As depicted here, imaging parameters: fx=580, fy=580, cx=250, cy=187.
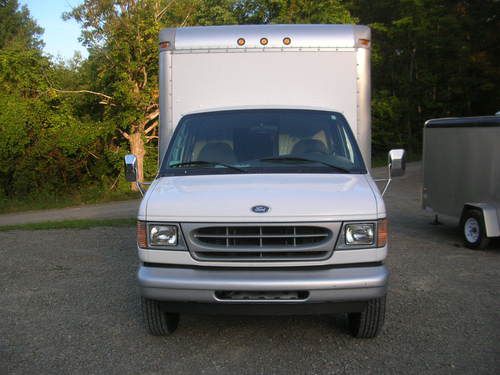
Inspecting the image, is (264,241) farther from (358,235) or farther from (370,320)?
(370,320)

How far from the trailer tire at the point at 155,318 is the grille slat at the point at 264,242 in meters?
0.76

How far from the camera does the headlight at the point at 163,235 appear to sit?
460 centimetres

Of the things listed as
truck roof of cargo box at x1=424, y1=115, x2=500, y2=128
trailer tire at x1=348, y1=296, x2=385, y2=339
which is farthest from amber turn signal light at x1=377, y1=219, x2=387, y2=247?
truck roof of cargo box at x1=424, y1=115, x2=500, y2=128

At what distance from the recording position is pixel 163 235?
4.62 m

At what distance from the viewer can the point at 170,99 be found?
23.2 feet

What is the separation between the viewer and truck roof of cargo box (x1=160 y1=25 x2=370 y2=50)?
7.00 m

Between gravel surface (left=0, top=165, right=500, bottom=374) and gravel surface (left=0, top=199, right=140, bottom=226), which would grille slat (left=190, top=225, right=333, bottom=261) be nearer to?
gravel surface (left=0, top=165, right=500, bottom=374)

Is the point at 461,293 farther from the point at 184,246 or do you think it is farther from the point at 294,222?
the point at 184,246

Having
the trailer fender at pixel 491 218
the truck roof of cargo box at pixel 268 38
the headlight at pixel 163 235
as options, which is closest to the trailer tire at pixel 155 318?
the headlight at pixel 163 235

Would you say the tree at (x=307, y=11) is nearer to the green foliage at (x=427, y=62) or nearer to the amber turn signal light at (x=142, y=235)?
the green foliage at (x=427, y=62)

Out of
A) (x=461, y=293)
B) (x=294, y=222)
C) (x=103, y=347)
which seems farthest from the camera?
(x=461, y=293)

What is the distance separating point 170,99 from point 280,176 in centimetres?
252

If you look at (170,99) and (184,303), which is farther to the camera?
(170,99)

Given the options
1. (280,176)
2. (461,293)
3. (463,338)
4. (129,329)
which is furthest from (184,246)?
(461,293)
